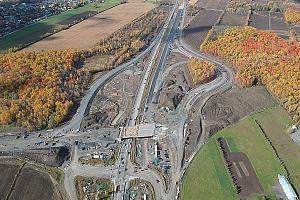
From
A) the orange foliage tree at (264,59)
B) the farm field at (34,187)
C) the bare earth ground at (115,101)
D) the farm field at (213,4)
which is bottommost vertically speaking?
the farm field at (34,187)

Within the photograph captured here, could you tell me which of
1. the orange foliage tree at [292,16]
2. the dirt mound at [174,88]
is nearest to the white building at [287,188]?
the dirt mound at [174,88]

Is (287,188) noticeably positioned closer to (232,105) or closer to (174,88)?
(232,105)

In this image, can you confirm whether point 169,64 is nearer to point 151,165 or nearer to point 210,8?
point 151,165

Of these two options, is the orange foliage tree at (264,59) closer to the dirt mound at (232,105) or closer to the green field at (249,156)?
the dirt mound at (232,105)

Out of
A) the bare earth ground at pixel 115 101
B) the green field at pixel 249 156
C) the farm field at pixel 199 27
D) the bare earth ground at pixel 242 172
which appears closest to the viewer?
the bare earth ground at pixel 242 172

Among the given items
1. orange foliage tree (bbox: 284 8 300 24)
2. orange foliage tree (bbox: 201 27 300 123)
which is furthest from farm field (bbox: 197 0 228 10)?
orange foliage tree (bbox: 201 27 300 123)

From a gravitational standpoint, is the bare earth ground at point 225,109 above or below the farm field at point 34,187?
above

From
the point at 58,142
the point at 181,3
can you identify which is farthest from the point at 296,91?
the point at 181,3
